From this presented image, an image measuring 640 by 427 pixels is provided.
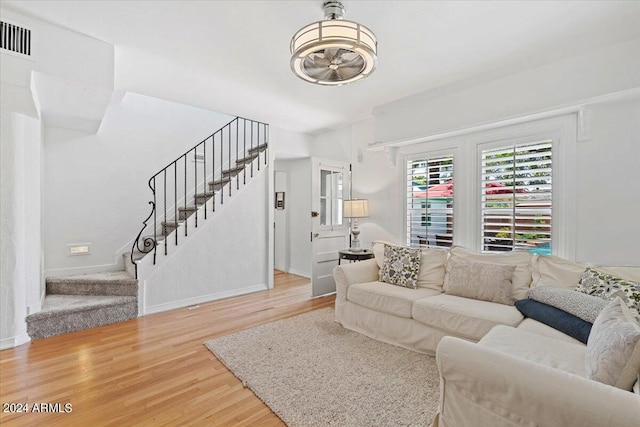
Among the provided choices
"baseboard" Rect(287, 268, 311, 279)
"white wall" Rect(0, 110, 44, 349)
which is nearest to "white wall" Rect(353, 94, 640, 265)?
"baseboard" Rect(287, 268, 311, 279)

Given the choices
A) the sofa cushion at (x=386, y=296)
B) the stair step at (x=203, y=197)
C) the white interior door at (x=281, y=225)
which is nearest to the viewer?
the sofa cushion at (x=386, y=296)

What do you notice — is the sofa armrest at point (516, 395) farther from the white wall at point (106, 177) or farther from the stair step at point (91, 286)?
the white wall at point (106, 177)

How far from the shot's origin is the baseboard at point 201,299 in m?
3.68

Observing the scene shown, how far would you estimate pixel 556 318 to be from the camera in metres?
2.03

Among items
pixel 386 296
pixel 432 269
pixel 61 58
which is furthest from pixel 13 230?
pixel 432 269

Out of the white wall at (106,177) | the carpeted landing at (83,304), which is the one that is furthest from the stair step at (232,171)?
the carpeted landing at (83,304)

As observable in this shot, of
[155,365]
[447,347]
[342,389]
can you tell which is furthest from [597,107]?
[155,365]

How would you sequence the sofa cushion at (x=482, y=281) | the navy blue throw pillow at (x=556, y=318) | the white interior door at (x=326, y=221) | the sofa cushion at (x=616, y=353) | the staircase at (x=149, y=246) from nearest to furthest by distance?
the sofa cushion at (x=616, y=353) → the navy blue throw pillow at (x=556, y=318) → the sofa cushion at (x=482, y=281) → the staircase at (x=149, y=246) → the white interior door at (x=326, y=221)

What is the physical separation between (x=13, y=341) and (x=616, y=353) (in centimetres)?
425

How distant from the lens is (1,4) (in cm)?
214

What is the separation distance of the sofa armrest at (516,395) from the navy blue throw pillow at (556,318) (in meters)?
0.96

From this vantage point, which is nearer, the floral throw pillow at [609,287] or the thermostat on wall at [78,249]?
the floral throw pillow at [609,287]

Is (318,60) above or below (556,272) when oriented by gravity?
above

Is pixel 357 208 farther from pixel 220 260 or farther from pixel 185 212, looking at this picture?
pixel 185 212
